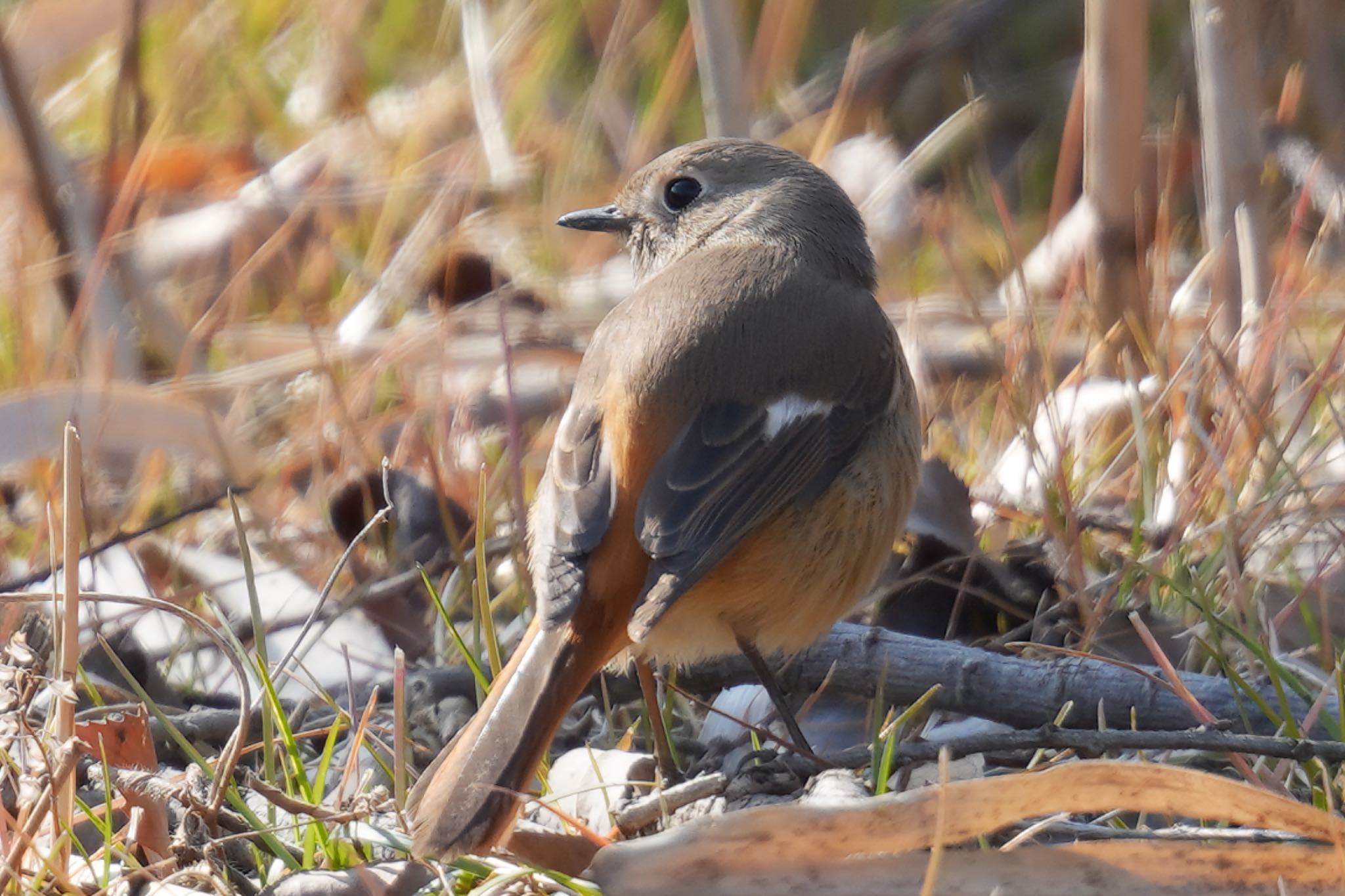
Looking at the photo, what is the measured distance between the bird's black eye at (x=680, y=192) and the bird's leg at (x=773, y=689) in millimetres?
1270

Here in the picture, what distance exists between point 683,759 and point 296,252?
319 centimetres

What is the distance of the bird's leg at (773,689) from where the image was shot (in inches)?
118

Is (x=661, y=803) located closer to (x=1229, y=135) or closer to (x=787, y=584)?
(x=787, y=584)

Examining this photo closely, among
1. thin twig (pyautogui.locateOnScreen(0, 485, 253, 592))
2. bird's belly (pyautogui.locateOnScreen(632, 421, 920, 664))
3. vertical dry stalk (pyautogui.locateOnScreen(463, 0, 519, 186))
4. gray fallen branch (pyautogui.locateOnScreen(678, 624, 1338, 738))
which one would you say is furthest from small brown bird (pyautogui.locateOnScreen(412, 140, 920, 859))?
vertical dry stalk (pyautogui.locateOnScreen(463, 0, 519, 186))

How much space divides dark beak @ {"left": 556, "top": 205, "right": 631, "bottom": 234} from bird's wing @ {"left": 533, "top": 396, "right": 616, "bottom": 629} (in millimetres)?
919

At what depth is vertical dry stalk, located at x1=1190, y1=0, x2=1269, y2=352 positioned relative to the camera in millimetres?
3926

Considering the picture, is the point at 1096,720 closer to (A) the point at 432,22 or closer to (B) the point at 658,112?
(B) the point at 658,112

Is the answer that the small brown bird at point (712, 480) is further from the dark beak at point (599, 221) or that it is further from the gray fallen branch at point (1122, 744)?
the gray fallen branch at point (1122, 744)

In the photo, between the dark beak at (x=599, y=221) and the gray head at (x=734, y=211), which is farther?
the dark beak at (x=599, y=221)

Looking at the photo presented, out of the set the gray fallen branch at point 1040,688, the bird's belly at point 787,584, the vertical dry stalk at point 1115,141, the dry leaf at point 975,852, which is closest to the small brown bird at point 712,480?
the bird's belly at point 787,584

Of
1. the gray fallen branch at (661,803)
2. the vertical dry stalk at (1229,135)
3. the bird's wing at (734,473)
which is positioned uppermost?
the vertical dry stalk at (1229,135)

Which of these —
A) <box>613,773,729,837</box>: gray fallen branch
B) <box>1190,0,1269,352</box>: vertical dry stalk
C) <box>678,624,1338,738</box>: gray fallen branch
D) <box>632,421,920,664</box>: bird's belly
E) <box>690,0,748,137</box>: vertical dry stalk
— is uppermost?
<box>690,0,748,137</box>: vertical dry stalk

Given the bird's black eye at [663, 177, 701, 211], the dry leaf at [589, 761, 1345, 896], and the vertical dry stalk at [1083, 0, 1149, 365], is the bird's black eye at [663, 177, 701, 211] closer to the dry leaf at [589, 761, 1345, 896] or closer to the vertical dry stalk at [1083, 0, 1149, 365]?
the vertical dry stalk at [1083, 0, 1149, 365]

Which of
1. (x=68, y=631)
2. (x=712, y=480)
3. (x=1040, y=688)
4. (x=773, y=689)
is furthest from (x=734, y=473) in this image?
(x=68, y=631)
